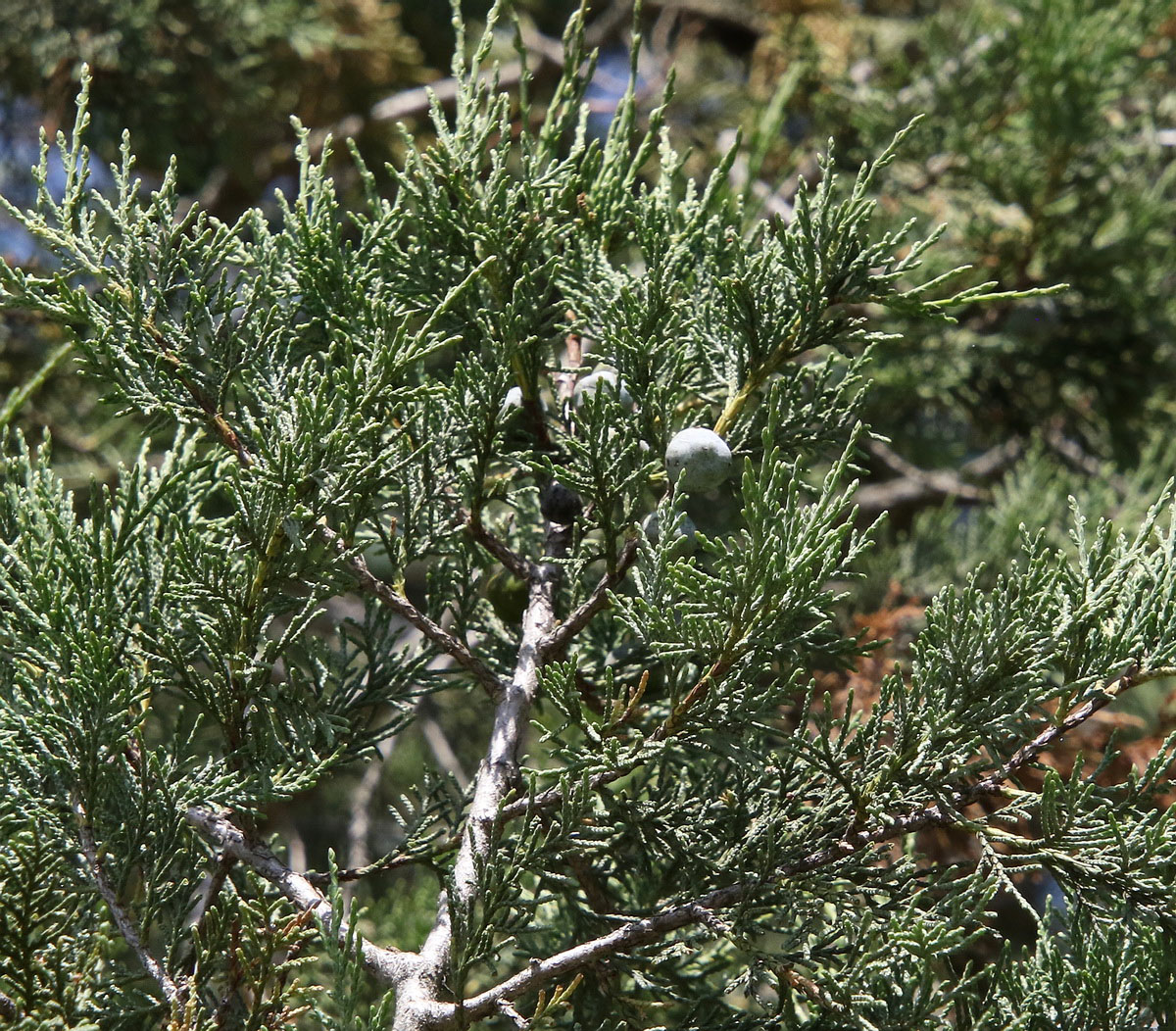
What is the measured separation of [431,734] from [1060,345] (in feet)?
7.83

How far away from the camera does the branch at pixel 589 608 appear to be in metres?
1.42

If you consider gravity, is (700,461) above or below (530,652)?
above

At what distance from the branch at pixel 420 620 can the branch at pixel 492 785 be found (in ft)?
0.11

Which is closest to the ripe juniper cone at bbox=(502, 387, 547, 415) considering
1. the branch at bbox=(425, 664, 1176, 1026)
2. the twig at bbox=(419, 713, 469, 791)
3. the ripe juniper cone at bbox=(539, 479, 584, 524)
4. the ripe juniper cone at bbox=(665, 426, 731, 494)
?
the ripe juniper cone at bbox=(539, 479, 584, 524)

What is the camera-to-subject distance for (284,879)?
132cm

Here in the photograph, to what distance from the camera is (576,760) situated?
1235mm

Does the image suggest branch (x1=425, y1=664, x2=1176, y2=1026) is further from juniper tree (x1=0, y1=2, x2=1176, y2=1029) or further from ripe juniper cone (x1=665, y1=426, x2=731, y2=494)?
ripe juniper cone (x1=665, y1=426, x2=731, y2=494)

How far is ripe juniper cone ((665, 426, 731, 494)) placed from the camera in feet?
4.31

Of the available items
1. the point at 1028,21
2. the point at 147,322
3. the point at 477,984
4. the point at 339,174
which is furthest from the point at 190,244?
the point at 339,174

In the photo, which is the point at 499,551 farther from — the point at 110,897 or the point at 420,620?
the point at 110,897

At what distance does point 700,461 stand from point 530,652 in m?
0.35

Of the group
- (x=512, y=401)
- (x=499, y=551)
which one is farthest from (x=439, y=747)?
(x=512, y=401)

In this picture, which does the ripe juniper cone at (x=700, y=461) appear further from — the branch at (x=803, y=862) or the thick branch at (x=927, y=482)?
the thick branch at (x=927, y=482)

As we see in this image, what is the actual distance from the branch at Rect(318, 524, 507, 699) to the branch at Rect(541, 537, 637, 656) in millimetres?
86
